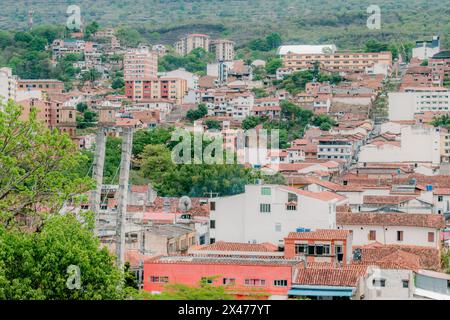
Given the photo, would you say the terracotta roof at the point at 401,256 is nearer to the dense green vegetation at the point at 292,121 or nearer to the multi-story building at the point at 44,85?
the dense green vegetation at the point at 292,121

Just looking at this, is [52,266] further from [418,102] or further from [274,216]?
[418,102]

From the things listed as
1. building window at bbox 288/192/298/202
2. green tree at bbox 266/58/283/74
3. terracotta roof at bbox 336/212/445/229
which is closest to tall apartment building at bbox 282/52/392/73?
green tree at bbox 266/58/283/74

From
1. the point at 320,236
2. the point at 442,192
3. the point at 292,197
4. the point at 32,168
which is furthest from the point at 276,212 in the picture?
the point at 442,192

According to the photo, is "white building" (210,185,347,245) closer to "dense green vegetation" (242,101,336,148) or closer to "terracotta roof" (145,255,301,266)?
"terracotta roof" (145,255,301,266)
